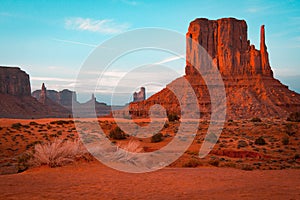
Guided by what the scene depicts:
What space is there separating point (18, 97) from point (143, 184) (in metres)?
107

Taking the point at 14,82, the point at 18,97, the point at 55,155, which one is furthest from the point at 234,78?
the point at 14,82

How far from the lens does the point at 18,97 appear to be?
103 meters

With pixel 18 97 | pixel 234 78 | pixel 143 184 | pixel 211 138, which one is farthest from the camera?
pixel 18 97

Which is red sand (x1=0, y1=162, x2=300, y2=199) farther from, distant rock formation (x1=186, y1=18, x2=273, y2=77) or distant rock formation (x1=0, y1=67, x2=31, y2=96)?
distant rock formation (x1=0, y1=67, x2=31, y2=96)

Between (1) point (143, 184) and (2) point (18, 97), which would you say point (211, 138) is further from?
(2) point (18, 97)

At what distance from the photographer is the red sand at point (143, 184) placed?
678cm

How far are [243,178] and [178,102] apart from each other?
199ft

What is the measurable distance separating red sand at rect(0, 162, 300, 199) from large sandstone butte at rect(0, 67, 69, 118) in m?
82.4

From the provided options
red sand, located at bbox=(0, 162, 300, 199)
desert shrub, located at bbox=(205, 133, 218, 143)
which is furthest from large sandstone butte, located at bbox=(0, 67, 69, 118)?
red sand, located at bbox=(0, 162, 300, 199)

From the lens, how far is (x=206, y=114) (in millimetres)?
63281

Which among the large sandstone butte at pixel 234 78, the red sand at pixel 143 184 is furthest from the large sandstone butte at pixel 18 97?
the red sand at pixel 143 184

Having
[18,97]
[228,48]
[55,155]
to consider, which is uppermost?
[228,48]

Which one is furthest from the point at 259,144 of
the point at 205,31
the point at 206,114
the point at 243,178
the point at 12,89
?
the point at 12,89

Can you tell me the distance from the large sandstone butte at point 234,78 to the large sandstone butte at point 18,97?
3872 centimetres
